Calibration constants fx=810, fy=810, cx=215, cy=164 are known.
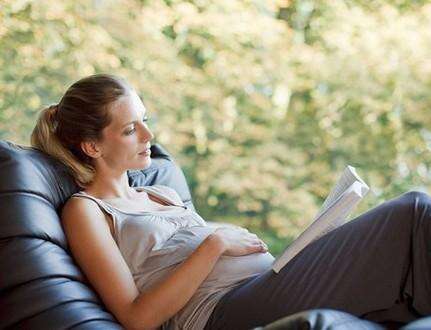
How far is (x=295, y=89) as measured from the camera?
175 inches

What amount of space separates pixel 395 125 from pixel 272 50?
0.77 metres

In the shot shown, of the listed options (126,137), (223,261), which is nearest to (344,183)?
(223,261)

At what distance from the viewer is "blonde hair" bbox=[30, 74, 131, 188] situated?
1997 mm

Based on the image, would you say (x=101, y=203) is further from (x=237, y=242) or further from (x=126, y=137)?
(x=237, y=242)

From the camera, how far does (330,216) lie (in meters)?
1.76

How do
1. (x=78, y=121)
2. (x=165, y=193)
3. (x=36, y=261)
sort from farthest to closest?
(x=165, y=193) < (x=78, y=121) < (x=36, y=261)

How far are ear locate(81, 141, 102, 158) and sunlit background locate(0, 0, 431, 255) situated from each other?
2033 millimetres

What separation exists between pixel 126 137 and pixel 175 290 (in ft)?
1.45

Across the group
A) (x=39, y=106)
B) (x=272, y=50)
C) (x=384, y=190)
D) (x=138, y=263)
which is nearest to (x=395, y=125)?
(x=384, y=190)

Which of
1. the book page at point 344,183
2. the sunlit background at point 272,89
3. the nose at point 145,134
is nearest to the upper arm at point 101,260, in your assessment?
the nose at point 145,134

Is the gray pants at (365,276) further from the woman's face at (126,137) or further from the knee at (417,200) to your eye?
the woman's face at (126,137)

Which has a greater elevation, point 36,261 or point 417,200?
point 417,200

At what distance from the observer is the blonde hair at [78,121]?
78.6 inches

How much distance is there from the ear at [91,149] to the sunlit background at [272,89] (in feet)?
6.67
